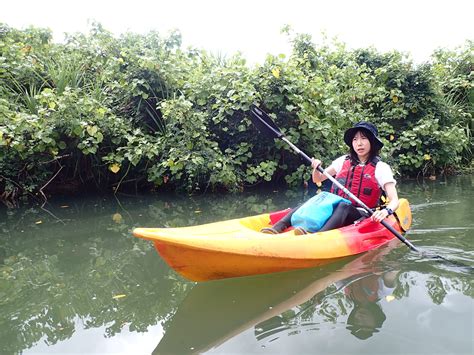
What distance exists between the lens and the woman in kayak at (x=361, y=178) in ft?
11.8

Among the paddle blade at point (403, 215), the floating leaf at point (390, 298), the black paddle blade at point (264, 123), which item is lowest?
the floating leaf at point (390, 298)

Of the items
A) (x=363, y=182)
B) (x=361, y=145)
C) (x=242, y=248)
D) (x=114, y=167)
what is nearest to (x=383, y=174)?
(x=363, y=182)

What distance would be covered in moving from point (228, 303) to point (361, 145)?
6.41 ft

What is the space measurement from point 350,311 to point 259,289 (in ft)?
2.02

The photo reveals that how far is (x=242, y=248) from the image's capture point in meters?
2.71

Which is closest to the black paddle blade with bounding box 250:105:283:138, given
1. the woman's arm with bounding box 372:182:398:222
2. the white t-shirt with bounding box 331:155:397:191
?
the white t-shirt with bounding box 331:155:397:191

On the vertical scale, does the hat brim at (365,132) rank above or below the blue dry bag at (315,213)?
above

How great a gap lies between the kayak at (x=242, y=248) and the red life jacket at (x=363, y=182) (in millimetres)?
301

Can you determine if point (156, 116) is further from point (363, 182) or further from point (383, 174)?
point (383, 174)

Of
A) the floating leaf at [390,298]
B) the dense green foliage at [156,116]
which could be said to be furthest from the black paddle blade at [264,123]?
the floating leaf at [390,298]

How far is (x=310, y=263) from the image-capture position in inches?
123

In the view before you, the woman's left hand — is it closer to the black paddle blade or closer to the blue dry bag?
the blue dry bag

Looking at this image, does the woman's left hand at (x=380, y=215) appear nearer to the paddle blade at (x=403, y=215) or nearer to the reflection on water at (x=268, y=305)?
the reflection on water at (x=268, y=305)

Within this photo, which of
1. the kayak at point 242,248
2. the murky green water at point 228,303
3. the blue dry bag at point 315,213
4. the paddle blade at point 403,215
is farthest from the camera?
the paddle blade at point 403,215
